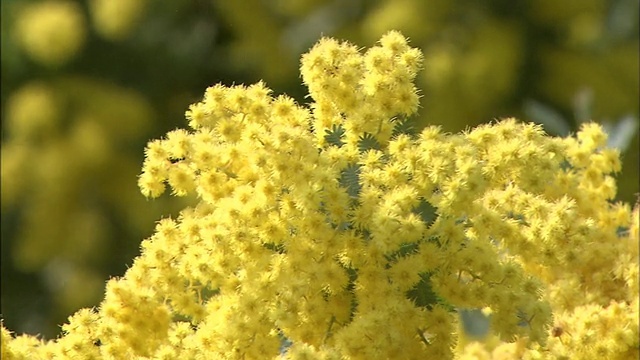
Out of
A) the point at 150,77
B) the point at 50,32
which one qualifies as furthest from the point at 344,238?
the point at 150,77

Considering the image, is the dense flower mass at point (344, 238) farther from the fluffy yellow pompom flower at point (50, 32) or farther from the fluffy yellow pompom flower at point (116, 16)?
the fluffy yellow pompom flower at point (116, 16)

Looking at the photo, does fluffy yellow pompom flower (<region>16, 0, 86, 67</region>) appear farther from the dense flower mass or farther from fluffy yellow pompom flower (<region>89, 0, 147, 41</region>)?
the dense flower mass

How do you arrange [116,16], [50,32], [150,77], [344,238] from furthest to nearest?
[150,77] → [116,16] → [50,32] → [344,238]

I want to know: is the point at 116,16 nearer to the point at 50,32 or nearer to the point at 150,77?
the point at 50,32

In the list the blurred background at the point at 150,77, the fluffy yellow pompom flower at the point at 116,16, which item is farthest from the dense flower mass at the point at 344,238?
the fluffy yellow pompom flower at the point at 116,16

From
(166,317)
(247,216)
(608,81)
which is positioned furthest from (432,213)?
(608,81)

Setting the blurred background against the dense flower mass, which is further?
the blurred background

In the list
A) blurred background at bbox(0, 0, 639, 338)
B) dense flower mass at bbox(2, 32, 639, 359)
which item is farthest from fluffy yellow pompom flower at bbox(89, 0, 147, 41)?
dense flower mass at bbox(2, 32, 639, 359)
